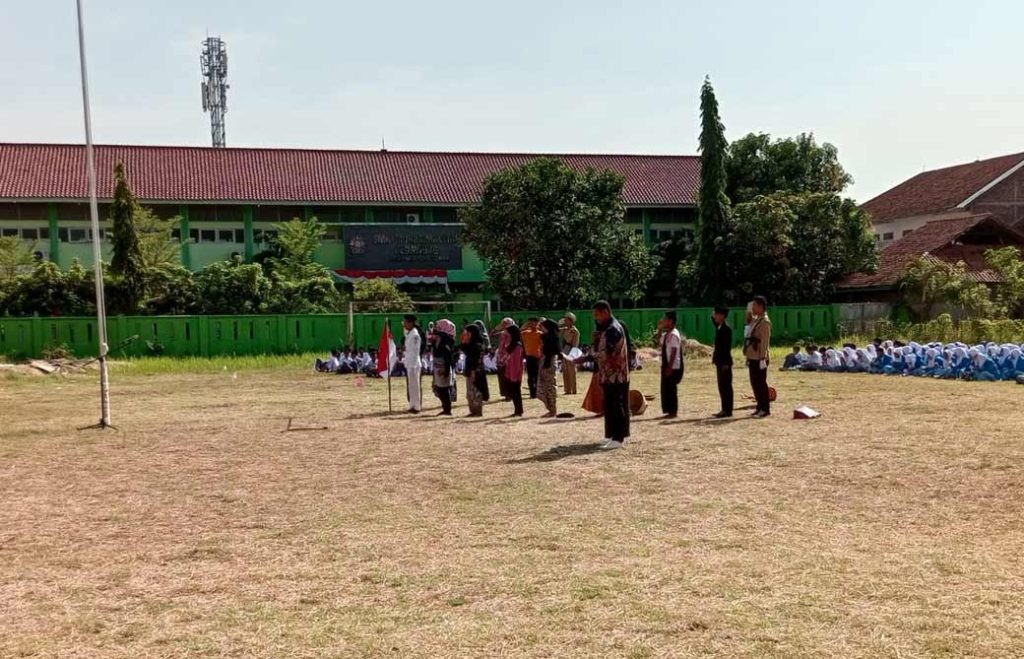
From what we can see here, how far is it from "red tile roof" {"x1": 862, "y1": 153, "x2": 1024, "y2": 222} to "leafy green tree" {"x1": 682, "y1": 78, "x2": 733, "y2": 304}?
11253 mm

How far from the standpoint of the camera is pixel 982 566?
19.6ft

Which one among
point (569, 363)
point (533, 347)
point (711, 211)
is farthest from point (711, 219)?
point (533, 347)

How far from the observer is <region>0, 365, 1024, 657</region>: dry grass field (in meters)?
4.96

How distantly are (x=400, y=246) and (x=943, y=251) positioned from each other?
21337mm

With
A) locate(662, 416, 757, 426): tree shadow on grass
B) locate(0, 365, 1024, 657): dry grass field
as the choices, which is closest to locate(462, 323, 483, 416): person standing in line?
locate(0, 365, 1024, 657): dry grass field

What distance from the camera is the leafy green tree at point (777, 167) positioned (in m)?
41.3

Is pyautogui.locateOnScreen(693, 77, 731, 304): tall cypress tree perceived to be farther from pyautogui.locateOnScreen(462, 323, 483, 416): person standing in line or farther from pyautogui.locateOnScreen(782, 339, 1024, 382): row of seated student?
pyautogui.locateOnScreen(462, 323, 483, 416): person standing in line

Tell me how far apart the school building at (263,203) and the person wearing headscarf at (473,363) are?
2606cm

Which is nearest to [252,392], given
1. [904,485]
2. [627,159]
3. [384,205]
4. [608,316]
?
[608,316]

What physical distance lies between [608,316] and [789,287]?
87.2 feet

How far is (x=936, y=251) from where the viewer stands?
36.1 meters

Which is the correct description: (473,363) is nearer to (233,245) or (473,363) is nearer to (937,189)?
(233,245)

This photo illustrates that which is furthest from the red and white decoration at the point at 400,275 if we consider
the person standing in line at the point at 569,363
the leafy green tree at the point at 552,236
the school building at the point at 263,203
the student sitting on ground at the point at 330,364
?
the person standing in line at the point at 569,363

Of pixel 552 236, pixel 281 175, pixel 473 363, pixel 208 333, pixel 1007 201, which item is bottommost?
pixel 473 363
